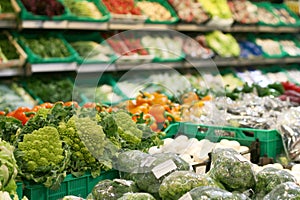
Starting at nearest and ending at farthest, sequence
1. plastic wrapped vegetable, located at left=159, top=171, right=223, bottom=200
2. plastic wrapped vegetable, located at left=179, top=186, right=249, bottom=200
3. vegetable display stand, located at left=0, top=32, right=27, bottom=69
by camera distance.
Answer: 1. plastic wrapped vegetable, located at left=179, top=186, right=249, bottom=200
2. plastic wrapped vegetable, located at left=159, top=171, right=223, bottom=200
3. vegetable display stand, located at left=0, top=32, right=27, bottom=69

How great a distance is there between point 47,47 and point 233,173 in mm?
3646

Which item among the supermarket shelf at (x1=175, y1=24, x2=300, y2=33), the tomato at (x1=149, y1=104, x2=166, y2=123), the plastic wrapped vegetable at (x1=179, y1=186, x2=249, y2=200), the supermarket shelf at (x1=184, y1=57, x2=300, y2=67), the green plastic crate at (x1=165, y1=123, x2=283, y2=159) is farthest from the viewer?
the supermarket shelf at (x1=184, y1=57, x2=300, y2=67)

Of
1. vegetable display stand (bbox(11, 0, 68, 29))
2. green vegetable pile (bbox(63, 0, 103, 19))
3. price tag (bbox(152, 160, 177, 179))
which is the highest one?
green vegetable pile (bbox(63, 0, 103, 19))

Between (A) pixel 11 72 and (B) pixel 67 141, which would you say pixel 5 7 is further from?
(B) pixel 67 141

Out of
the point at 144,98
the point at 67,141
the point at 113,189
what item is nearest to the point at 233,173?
the point at 113,189

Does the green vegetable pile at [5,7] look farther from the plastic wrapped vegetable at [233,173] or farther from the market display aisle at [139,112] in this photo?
the plastic wrapped vegetable at [233,173]

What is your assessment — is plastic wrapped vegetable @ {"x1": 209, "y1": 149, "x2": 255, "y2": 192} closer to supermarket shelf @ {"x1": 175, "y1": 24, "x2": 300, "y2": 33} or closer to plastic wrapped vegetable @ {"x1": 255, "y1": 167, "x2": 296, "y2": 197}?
plastic wrapped vegetable @ {"x1": 255, "y1": 167, "x2": 296, "y2": 197}

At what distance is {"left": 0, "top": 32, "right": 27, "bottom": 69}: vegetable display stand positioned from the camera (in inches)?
184

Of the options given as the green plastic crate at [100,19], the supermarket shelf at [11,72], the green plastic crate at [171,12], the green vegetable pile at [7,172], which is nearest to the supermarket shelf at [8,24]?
the supermarket shelf at [11,72]

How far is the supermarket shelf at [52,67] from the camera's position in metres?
4.84

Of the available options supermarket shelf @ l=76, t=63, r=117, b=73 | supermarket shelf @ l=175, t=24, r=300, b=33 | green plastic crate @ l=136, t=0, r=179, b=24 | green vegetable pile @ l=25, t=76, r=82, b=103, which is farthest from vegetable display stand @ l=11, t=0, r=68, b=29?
supermarket shelf @ l=175, t=24, r=300, b=33

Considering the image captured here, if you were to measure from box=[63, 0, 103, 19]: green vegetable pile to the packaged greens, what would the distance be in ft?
11.3

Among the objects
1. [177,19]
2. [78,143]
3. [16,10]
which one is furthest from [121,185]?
[177,19]

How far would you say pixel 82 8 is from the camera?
17.6 feet
